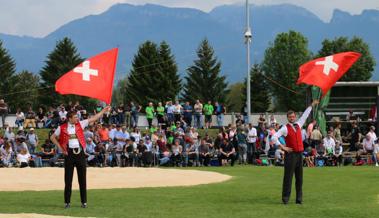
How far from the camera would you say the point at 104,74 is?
14.5 meters

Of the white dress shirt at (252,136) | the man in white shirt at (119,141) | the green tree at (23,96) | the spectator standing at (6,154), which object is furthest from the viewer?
the green tree at (23,96)

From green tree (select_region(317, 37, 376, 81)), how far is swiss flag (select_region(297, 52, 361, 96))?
233 feet

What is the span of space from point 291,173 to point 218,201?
163cm

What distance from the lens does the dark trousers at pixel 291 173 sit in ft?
46.6

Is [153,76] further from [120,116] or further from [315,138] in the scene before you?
[315,138]

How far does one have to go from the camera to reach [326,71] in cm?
1553

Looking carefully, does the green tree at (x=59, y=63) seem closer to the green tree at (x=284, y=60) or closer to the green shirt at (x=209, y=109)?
the green tree at (x=284, y=60)

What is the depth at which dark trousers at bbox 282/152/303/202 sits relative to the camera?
14195mm

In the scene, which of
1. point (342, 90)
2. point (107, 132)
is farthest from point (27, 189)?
Result: point (342, 90)

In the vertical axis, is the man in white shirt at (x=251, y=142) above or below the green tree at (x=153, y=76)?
below

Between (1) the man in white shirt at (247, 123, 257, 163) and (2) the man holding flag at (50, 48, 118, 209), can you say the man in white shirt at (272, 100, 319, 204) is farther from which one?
(1) the man in white shirt at (247, 123, 257, 163)

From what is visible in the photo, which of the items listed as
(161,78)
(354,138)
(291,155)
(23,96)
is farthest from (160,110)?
(23,96)

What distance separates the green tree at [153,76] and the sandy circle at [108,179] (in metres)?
50.6

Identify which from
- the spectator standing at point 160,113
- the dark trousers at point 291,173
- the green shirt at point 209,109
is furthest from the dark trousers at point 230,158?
the dark trousers at point 291,173
